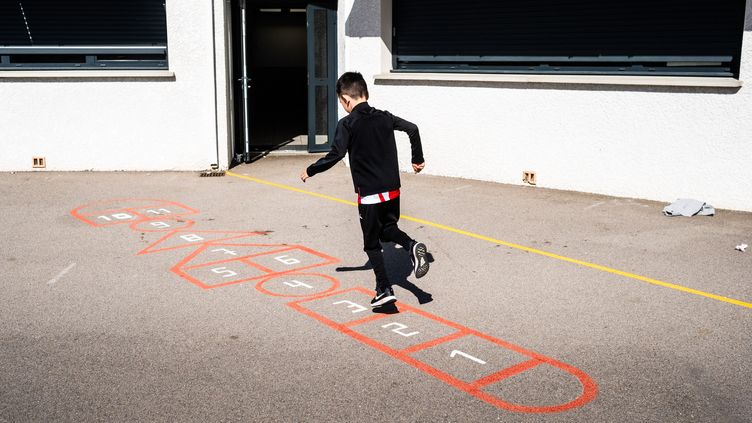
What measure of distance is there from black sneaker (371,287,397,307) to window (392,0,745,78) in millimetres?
6694

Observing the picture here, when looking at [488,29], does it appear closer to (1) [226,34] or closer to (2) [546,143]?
(2) [546,143]

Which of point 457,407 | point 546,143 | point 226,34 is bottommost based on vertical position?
point 457,407

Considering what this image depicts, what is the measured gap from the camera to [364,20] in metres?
13.5

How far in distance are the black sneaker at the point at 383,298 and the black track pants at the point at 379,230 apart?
0.05m

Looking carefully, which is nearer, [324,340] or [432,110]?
[324,340]

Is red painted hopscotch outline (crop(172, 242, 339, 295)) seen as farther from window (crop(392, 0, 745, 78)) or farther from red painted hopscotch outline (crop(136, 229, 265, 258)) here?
window (crop(392, 0, 745, 78))

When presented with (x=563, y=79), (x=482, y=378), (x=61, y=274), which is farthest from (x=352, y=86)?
(x=563, y=79)

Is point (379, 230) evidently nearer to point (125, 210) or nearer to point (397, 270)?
point (397, 270)

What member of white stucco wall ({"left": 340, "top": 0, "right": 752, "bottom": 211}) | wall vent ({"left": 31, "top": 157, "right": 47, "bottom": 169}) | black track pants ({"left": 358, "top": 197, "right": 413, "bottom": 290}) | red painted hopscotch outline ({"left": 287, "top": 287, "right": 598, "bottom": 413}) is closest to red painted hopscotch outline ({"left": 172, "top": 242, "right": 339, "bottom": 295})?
red painted hopscotch outline ({"left": 287, "top": 287, "right": 598, "bottom": 413})

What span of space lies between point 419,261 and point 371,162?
0.92 metres

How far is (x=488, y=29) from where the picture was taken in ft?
41.3

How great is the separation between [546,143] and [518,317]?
6.15 m

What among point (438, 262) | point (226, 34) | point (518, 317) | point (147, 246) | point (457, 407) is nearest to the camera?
point (457, 407)

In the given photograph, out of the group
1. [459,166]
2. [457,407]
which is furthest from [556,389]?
[459,166]
